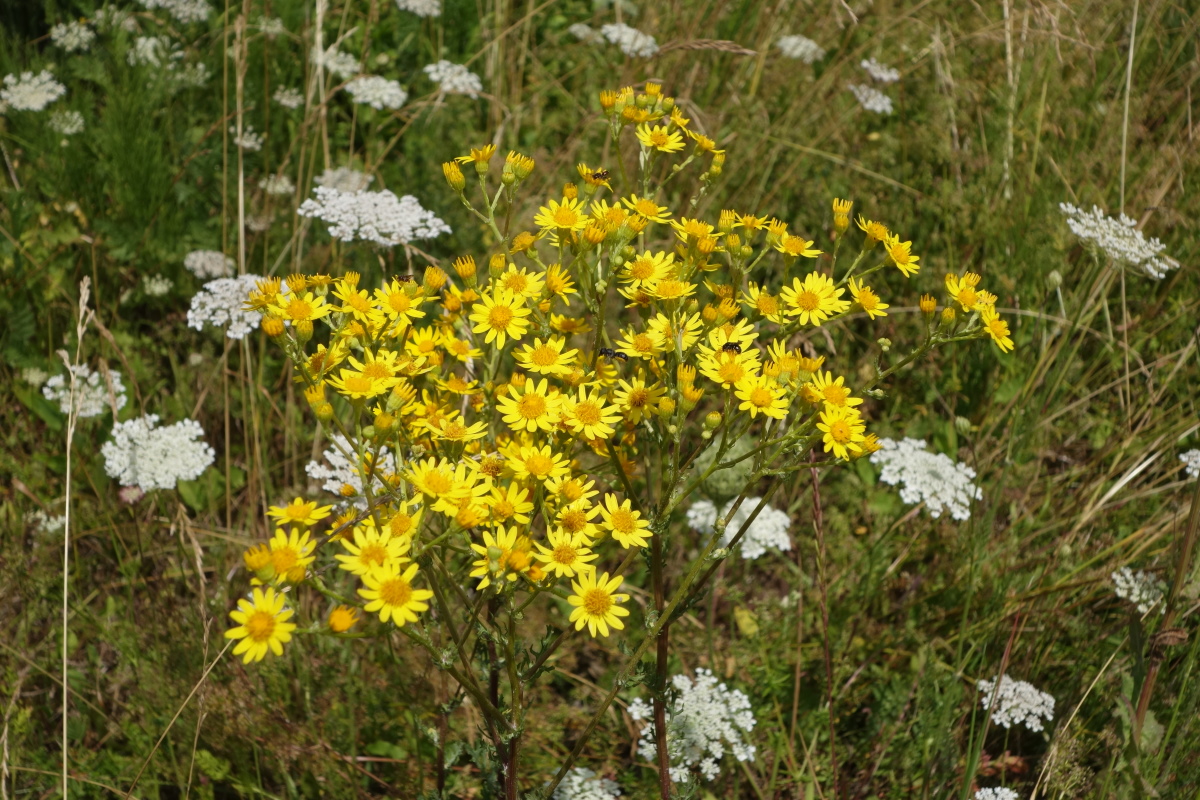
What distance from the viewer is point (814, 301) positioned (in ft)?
5.80

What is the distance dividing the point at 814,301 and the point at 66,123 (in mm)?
3201

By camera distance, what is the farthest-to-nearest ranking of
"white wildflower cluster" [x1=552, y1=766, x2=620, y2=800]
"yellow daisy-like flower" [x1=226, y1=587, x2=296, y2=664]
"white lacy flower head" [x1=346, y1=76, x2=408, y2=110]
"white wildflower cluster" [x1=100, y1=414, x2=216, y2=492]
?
"white lacy flower head" [x1=346, y1=76, x2=408, y2=110], "white wildflower cluster" [x1=100, y1=414, x2=216, y2=492], "white wildflower cluster" [x1=552, y1=766, x2=620, y2=800], "yellow daisy-like flower" [x1=226, y1=587, x2=296, y2=664]

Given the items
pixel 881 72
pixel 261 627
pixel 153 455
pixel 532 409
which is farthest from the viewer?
pixel 881 72

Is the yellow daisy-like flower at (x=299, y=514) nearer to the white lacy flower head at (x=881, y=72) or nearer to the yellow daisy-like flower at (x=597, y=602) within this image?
the yellow daisy-like flower at (x=597, y=602)

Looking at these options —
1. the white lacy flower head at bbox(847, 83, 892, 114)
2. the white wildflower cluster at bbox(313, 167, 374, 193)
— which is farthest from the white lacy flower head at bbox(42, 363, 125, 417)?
Result: the white lacy flower head at bbox(847, 83, 892, 114)

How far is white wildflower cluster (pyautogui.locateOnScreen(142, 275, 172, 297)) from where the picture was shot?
3.33m

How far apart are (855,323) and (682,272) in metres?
2.09

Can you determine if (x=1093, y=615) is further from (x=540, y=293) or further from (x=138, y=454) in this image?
(x=138, y=454)

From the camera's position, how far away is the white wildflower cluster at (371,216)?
107 inches

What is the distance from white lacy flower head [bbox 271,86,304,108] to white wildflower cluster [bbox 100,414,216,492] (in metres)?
1.63

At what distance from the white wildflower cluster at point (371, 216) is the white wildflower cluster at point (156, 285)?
2.98 ft

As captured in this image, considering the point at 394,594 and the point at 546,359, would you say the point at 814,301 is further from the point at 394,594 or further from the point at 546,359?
the point at 394,594

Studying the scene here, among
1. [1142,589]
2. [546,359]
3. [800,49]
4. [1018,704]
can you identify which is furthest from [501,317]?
[800,49]

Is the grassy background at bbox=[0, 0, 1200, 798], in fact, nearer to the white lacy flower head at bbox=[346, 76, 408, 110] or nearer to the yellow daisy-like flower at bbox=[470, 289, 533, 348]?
the white lacy flower head at bbox=[346, 76, 408, 110]
